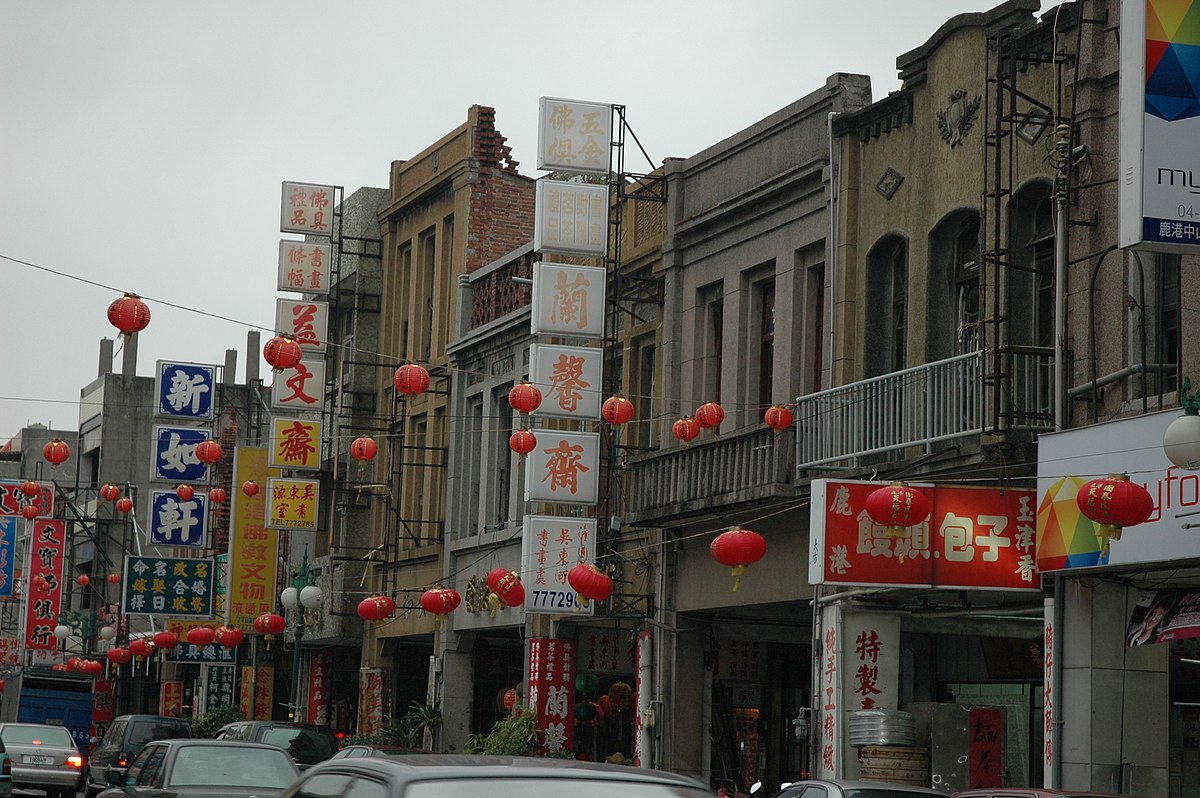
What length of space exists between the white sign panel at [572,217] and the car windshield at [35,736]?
11.9 metres

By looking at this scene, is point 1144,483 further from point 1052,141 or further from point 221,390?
point 221,390

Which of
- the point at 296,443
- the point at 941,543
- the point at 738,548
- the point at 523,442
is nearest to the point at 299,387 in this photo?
the point at 296,443

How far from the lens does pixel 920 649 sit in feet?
84.9

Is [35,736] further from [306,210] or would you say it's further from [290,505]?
[306,210]

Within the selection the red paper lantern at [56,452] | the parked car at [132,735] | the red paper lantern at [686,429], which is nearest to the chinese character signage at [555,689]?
the red paper lantern at [686,429]

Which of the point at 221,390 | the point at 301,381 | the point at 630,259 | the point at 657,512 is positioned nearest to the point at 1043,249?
the point at 657,512

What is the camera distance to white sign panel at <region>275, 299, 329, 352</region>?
3991cm

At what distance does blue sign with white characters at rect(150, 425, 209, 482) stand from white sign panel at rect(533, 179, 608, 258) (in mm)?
18822

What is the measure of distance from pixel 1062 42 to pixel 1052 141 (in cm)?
109

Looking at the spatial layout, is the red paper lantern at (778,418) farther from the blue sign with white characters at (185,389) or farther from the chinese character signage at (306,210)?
the blue sign with white characters at (185,389)

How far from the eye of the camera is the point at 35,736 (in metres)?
31.0

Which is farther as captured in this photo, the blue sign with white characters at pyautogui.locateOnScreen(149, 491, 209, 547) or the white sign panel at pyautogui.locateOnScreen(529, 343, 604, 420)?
the blue sign with white characters at pyautogui.locateOnScreen(149, 491, 209, 547)

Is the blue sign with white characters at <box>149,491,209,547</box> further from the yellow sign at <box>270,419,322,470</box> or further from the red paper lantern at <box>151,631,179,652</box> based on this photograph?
the yellow sign at <box>270,419,322,470</box>

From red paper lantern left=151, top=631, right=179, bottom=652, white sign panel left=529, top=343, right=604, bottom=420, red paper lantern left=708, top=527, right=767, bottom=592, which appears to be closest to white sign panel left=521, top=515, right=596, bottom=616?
white sign panel left=529, top=343, right=604, bottom=420
